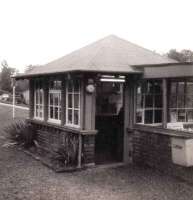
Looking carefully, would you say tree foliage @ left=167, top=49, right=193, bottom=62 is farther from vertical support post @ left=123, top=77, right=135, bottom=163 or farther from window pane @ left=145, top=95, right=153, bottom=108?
vertical support post @ left=123, top=77, right=135, bottom=163

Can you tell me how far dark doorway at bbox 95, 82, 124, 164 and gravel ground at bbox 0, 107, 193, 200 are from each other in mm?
1330

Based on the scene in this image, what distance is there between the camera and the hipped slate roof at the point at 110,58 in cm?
887

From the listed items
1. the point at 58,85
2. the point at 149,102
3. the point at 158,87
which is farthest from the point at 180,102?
the point at 58,85

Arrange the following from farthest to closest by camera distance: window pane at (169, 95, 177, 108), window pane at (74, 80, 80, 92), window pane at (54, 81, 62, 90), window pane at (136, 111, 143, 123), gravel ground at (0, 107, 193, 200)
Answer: window pane at (54, 81, 62, 90) < window pane at (169, 95, 177, 108) < window pane at (136, 111, 143, 123) < window pane at (74, 80, 80, 92) < gravel ground at (0, 107, 193, 200)

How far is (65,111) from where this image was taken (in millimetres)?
9898

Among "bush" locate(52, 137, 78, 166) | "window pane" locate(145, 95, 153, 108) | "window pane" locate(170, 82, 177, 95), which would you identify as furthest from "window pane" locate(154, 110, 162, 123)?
"bush" locate(52, 137, 78, 166)

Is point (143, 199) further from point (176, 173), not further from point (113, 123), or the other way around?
point (113, 123)

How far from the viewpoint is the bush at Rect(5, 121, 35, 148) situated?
38.9 ft

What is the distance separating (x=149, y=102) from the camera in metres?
9.70

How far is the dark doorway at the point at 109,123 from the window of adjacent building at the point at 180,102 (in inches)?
60.5

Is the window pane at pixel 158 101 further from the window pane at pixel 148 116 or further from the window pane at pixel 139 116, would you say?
the window pane at pixel 139 116

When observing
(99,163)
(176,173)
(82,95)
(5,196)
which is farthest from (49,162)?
(176,173)

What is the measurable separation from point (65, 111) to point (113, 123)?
1.78m

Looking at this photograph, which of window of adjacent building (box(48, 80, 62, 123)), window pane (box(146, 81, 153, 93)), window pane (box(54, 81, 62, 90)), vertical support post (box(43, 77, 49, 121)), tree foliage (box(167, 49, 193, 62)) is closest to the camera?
window pane (box(146, 81, 153, 93))
